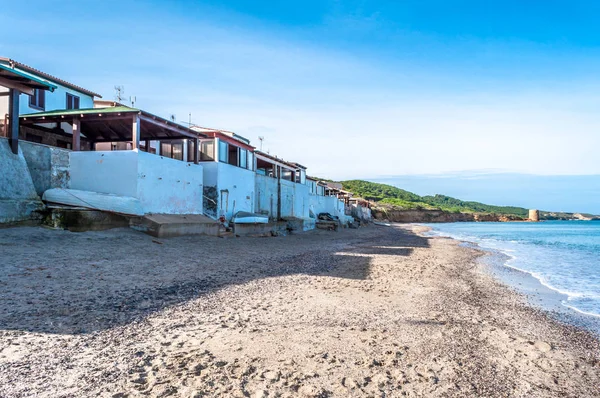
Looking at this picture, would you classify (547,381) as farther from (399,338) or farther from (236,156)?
(236,156)

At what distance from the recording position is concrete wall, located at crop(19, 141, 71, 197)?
15055mm

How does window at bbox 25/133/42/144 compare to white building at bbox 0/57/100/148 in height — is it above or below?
below

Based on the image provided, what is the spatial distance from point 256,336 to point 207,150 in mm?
18895

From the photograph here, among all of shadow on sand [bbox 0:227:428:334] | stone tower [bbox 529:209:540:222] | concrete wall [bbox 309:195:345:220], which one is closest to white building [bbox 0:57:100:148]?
shadow on sand [bbox 0:227:428:334]

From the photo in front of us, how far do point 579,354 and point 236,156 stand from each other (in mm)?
22065

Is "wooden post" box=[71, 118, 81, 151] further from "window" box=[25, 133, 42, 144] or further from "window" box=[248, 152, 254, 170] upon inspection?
"window" box=[248, 152, 254, 170]

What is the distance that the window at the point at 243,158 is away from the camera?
86.1 feet

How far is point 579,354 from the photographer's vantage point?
621cm

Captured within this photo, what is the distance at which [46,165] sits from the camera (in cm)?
1587

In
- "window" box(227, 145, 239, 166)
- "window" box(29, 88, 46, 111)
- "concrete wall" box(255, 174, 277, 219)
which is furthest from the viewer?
"concrete wall" box(255, 174, 277, 219)

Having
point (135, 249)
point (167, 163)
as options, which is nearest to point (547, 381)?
point (135, 249)

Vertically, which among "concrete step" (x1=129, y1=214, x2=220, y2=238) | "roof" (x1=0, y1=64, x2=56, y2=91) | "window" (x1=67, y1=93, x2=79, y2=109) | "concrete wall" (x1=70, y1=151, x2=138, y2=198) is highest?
"window" (x1=67, y1=93, x2=79, y2=109)

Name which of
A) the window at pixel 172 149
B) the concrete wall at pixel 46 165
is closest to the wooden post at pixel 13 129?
the concrete wall at pixel 46 165

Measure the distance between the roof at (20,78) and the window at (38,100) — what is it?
17.1ft
